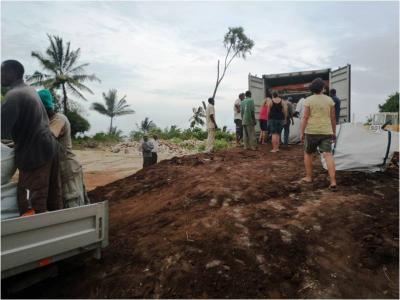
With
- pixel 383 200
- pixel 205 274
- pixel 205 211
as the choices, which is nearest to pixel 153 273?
pixel 205 274

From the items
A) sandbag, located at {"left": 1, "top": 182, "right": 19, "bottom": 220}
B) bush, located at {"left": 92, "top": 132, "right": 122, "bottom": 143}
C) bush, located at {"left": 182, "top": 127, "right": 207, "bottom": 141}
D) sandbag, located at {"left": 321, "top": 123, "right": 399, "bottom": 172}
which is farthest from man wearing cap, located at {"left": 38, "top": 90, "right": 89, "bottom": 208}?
bush, located at {"left": 92, "top": 132, "right": 122, "bottom": 143}

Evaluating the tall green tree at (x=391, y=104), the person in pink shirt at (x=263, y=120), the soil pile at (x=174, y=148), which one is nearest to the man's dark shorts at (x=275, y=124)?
the person in pink shirt at (x=263, y=120)

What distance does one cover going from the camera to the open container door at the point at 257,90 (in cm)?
1159

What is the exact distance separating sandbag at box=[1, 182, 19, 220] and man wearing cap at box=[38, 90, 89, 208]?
2.60 ft

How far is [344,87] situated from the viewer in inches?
411

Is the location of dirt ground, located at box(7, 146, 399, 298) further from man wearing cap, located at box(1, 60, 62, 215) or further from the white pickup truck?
man wearing cap, located at box(1, 60, 62, 215)

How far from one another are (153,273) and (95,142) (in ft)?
78.1

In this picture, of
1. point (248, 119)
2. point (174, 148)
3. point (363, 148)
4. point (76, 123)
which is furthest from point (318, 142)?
point (76, 123)

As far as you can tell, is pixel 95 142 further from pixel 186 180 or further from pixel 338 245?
pixel 338 245

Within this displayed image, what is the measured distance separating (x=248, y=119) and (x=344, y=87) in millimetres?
3237

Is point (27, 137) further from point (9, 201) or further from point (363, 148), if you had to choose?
point (363, 148)

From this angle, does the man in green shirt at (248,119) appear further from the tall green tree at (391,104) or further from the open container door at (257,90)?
the tall green tree at (391,104)

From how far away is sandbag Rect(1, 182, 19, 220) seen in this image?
3018mm

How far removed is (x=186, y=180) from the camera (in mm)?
6371
